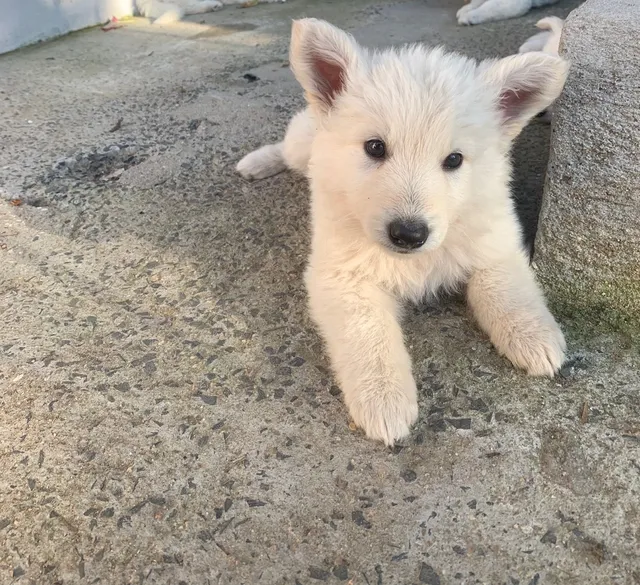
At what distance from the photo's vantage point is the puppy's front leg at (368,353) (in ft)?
6.92

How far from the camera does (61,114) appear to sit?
180 inches

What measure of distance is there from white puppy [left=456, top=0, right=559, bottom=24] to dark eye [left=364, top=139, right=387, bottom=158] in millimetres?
5032

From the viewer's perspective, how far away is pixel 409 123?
2137 mm

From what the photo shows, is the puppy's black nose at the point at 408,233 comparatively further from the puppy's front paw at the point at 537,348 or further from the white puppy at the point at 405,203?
the puppy's front paw at the point at 537,348

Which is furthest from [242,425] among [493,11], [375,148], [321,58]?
[493,11]

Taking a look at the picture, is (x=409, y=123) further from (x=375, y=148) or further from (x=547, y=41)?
(x=547, y=41)

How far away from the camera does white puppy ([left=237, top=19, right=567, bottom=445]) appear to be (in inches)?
84.4

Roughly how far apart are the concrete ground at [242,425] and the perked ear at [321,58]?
3.02ft

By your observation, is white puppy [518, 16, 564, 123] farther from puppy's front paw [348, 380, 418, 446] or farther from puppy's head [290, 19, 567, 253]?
puppy's front paw [348, 380, 418, 446]

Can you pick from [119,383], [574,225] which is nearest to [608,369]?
[574,225]

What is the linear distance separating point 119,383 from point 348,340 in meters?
0.95

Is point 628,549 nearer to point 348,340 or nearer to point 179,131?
point 348,340

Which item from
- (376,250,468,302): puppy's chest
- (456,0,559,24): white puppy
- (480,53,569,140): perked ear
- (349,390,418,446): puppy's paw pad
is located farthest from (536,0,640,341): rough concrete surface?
(456,0,559,24): white puppy

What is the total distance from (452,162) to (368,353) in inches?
31.6
